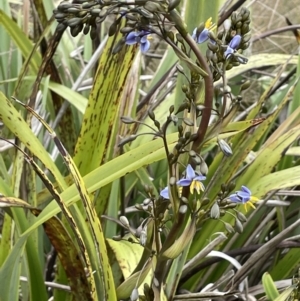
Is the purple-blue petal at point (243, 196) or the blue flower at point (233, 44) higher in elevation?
the blue flower at point (233, 44)

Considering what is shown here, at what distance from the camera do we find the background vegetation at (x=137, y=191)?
1.85ft

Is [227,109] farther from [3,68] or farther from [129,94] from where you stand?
[3,68]

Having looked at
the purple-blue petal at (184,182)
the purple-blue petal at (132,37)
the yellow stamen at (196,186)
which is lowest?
the yellow stamen at (196,186)

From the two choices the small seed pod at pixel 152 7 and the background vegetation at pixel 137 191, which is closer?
the small seed pod at pixel 152 7

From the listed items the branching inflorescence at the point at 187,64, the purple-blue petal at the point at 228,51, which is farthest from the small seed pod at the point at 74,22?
the purple-blue petal at the point at 228,51

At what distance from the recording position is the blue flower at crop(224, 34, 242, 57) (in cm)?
51

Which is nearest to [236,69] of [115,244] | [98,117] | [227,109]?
[98,117]

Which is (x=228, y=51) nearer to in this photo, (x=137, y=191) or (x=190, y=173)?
(x=190, y=173)

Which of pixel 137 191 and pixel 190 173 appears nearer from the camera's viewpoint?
pixel 190 173

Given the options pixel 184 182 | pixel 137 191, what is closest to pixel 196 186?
pixel 184 182

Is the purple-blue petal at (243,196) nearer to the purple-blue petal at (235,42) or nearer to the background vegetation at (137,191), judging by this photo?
the background vegetation at (137,191)

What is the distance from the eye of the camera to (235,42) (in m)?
0.51

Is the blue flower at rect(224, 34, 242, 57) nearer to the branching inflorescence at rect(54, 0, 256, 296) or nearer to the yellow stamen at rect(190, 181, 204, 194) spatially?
the branching inflorescence at rect(54, 0, 256, 296)

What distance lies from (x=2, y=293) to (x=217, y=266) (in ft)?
1.40
